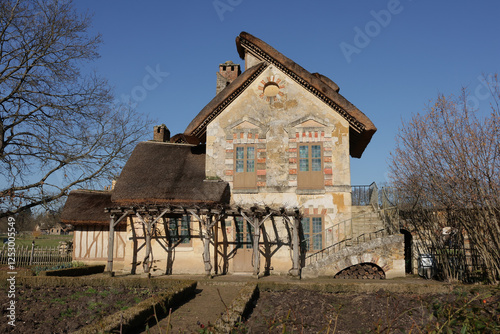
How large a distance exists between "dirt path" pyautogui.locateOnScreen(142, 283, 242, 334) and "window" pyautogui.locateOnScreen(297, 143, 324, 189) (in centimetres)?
536

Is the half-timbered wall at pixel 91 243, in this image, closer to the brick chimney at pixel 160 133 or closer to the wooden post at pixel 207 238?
the brick chimney at pixel 160 133

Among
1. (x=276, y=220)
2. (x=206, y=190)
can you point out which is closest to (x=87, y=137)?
(x=206, y=190)

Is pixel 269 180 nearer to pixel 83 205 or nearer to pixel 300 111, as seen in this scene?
pixel 300 111

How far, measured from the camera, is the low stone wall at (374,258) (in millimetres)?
14211

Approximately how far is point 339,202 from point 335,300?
21.2 feet

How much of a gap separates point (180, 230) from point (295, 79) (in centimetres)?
788

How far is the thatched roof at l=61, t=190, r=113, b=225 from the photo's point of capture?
65.7ft

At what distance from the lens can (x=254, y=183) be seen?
1652cm

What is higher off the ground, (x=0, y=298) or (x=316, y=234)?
(x=316, y=234)

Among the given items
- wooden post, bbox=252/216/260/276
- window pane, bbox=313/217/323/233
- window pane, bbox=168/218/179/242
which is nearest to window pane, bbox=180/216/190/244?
window pane, bbox=168/218/179/242

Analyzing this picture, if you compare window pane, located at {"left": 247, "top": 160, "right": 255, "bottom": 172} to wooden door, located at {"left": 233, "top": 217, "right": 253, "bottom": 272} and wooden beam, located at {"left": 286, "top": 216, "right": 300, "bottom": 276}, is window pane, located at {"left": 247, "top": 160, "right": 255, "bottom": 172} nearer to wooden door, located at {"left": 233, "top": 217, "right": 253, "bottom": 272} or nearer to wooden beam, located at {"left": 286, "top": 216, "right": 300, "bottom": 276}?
wooden door, located at {"left": 233, "top": 217, "right": 253, "bottom": 272}

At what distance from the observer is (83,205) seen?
67.8ft

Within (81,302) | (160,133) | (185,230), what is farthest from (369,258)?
(160,133)

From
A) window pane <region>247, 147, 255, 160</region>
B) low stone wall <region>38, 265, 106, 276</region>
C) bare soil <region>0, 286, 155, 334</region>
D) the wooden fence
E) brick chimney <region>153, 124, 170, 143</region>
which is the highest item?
brick chimney <region>153, 124, 170, 143</region>
